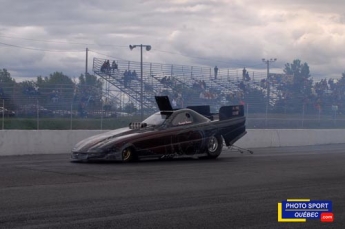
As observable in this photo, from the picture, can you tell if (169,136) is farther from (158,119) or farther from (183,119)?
(183,119)

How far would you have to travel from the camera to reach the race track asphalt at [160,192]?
8016mm

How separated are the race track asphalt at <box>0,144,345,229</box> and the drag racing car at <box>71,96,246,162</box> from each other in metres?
0.38

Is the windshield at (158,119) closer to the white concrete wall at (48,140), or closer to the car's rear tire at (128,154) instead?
the car's rear tire at (128,154)

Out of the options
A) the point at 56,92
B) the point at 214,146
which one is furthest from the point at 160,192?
the point at 56,92

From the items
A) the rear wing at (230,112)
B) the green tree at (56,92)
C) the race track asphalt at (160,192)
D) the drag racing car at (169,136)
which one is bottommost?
the race track asphalt at (160,192)

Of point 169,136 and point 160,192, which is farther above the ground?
point 169,136

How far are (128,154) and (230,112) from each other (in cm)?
390

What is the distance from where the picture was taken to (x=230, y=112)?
18.2 m

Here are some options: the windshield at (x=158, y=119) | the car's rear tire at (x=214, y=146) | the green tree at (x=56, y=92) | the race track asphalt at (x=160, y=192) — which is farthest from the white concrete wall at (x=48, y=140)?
the green tree at (x=56, y=92)

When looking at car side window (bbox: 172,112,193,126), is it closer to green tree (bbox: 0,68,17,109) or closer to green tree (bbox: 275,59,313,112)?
green tree (bbox: 0,68,17,109)

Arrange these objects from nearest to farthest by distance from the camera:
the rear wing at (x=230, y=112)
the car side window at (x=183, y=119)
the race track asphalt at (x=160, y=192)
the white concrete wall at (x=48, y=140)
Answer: the race track asphalt at (x=160, y=192) → the car side window at (x=183, y=119) → the rear wing at (x=230, y=112) → the white concrete wall at (x=48, y=140)

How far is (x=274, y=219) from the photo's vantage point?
8250 mm

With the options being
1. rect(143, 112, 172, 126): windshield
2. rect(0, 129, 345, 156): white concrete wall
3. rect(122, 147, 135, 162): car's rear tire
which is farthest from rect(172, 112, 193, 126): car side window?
rect(0, 129, 345, 156): white concrete wall

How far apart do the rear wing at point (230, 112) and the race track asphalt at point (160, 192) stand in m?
2.23
